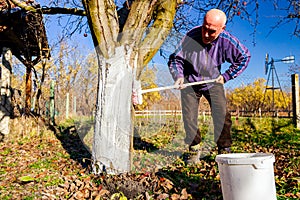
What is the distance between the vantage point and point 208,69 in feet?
11.2

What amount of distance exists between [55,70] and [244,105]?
1936 cm

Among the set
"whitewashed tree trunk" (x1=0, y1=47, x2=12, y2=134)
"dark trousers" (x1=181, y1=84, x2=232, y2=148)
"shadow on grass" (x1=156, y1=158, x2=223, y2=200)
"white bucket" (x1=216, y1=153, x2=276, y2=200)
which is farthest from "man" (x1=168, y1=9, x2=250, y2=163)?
"whitewashed tree trunk" (x1=0, y1=47, x2=12, y2=134)

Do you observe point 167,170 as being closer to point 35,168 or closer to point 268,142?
point 35,168

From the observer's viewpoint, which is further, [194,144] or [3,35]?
[3,35]

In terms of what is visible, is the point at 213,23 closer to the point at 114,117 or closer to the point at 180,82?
the point at 180,82

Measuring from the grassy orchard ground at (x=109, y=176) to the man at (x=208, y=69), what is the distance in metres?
0.54

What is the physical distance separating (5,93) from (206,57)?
5335 mm

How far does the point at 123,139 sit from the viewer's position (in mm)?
3156

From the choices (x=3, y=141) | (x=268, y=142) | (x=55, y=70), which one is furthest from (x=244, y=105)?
(x=3, y=141)

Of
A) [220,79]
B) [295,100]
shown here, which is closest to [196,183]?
[220,79]

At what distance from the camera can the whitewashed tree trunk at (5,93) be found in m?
6.42

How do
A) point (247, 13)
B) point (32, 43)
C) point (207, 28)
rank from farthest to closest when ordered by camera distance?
1. point (32, 43)
2. point (247, 13)
3. point (207, 28)

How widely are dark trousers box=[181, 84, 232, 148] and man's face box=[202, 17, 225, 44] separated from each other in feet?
1.89

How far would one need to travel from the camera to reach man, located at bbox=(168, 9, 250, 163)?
3314mm
